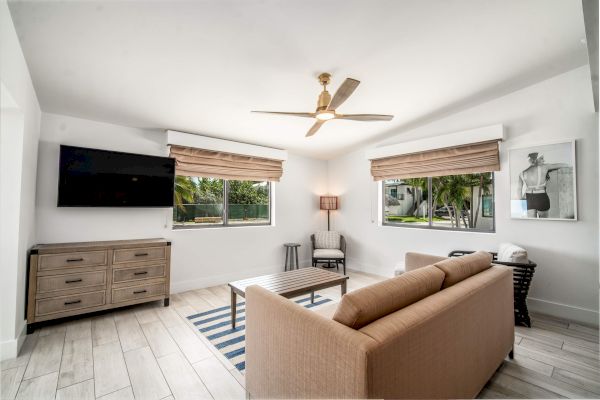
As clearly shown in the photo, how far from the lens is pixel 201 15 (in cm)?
177

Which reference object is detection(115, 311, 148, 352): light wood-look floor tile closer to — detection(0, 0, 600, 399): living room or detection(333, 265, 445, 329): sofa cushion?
detection(0, 0, 600, 399): living room

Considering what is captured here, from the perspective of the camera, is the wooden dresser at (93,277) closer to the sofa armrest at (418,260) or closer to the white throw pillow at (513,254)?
the sofa armrest at (418,260)

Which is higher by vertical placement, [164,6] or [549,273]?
[164,6]

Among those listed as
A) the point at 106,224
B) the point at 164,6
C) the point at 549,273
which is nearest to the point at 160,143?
the point at 106,224

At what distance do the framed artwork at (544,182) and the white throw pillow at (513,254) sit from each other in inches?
20.5

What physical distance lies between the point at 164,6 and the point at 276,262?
381cm

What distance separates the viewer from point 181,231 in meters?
3.71

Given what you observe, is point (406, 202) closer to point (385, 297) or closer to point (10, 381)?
point (385, 297)

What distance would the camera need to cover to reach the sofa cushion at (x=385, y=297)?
1.12 m

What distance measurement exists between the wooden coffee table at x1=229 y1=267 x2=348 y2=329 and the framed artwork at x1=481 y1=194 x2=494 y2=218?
2231mm

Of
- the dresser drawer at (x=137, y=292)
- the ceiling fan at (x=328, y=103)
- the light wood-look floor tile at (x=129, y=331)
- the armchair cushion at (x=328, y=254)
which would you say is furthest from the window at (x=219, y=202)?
the ceiling fan at (x=328, y=103)

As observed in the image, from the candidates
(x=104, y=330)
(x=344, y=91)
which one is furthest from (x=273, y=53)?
(x=104, y=330)

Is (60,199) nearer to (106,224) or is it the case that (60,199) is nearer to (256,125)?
(106,224)

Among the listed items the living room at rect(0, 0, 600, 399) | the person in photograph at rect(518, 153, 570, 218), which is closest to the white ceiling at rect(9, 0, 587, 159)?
the living room at rect(0, 0, 600, 399)
